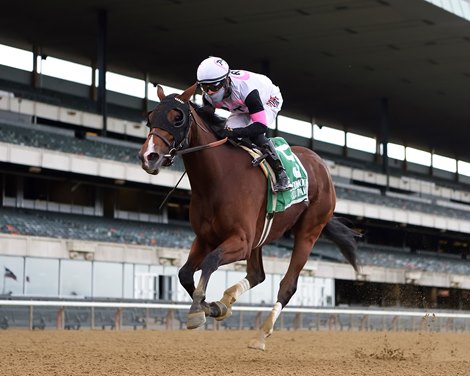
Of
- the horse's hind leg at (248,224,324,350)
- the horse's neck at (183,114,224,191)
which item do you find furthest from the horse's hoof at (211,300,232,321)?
the horse's neck at (183,114,224,191)

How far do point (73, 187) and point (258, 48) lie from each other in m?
8.63

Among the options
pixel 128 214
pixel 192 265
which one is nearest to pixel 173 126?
pixel 192 265

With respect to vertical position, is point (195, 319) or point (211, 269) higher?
point (211, 269)

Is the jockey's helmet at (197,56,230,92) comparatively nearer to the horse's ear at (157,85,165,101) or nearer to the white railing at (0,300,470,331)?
the horse's ear at (157,85,165,101)

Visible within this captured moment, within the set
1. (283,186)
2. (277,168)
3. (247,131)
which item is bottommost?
(283,186)

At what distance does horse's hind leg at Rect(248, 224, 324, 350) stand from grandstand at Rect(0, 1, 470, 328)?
936cm

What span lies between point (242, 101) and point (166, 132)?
1.17 m

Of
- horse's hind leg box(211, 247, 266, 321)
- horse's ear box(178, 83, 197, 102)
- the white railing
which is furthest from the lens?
the white railing

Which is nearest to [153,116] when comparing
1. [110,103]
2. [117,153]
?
[117,153]

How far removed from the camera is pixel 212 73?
8133 mm

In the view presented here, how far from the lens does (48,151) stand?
91.0ft

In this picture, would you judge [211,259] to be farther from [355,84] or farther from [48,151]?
[355,84]

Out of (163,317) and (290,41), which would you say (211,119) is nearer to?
(163,317)

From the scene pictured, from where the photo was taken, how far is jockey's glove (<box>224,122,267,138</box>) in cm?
827
